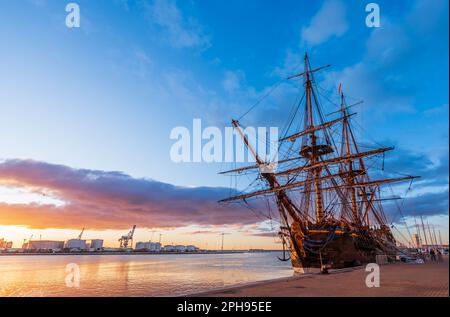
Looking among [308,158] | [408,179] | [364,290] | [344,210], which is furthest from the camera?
[344,210]

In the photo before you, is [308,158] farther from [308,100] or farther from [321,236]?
[321,236]

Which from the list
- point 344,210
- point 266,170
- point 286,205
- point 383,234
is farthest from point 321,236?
point 383,234

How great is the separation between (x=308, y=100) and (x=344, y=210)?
2001 centimetres

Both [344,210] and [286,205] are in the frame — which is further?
[344,210]

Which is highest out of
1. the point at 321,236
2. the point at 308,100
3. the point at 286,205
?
the point at 308,100

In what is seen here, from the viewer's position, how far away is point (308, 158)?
43844 mm

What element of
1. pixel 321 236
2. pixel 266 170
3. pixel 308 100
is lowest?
pixel 321 236
